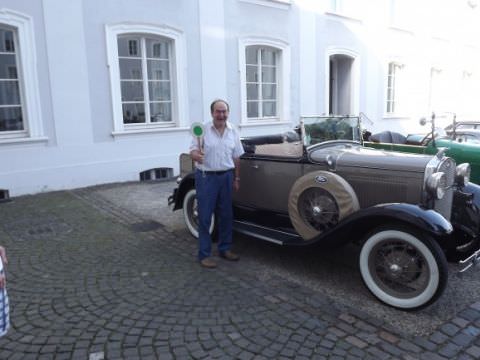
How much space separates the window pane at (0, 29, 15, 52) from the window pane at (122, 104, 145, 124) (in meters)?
2.17

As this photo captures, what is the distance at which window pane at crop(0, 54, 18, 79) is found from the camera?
711 cm

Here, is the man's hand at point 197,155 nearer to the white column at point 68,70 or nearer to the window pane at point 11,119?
the white column at point 68,70

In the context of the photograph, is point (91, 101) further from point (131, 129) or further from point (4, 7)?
point (4, 7)

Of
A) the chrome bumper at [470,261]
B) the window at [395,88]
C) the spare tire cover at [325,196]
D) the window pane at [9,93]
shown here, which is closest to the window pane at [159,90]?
the window pane at [9,93]

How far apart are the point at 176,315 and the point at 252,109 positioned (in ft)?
26.8

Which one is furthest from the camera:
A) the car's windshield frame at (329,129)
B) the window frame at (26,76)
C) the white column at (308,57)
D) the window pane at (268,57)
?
the white column at (308,57)

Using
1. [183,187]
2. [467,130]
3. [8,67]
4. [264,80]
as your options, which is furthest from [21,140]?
[467,130]

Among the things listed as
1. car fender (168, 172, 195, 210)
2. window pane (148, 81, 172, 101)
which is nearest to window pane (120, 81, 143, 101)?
window pane (148, 81, 172, 101)

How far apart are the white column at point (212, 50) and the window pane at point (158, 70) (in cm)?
83

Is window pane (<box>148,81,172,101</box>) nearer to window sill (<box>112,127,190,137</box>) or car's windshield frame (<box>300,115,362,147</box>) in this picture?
window sill (<box>112,127,190,137</box>)

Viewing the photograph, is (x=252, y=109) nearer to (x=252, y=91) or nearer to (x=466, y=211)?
(x=252, y=91)

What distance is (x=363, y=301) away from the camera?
345 centimetres

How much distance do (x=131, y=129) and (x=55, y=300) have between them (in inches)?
215

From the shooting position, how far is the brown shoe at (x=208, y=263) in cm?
416
